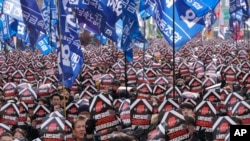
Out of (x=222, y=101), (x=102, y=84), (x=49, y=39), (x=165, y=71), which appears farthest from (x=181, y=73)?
(x=222, y=101)

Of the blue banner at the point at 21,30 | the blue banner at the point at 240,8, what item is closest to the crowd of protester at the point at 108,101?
the blue banner at the point at 21,30

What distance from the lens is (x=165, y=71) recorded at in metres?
19.5

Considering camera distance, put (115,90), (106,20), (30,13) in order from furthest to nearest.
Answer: (30,13) → (106,20) → (115,90)

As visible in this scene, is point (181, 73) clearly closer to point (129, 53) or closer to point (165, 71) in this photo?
point (165, 71)

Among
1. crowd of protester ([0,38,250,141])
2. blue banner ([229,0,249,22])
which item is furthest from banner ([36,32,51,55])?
blue banner ([229,0,249,22])

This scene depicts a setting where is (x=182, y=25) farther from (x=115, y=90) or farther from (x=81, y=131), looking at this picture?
(x=81, y=131)

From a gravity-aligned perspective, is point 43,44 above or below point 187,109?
above

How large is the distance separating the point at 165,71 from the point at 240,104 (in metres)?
10.1

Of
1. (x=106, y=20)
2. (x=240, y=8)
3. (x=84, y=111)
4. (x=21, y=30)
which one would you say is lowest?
(x=84, y=111)

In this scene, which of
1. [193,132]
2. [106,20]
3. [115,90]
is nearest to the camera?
[193,132]

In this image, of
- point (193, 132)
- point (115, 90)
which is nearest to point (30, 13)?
point (115, 90)

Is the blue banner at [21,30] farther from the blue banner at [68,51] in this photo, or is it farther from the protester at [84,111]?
the protester at [84,111]

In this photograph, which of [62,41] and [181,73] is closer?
[62,41]

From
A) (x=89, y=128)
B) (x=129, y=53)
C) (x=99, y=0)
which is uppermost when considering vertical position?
(x=99, y=0)
